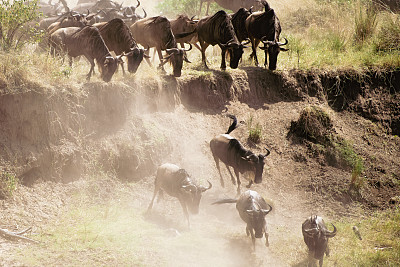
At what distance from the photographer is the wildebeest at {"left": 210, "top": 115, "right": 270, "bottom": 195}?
7.44m

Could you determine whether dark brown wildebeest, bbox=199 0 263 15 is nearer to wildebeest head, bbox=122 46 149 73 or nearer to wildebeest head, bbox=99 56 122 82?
wildebeest head, bbox=122 46 149 73

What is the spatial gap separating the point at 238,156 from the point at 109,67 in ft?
9.82

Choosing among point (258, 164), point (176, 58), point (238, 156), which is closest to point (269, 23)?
point (176, 58)

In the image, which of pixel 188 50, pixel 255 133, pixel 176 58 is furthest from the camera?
pixel 255 133

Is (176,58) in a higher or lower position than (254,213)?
higher

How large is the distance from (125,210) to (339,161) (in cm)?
515

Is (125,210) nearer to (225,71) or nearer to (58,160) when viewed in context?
(58,160)

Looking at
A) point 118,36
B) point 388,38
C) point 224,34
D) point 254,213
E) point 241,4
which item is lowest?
point 254,213

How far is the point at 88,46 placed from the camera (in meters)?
8.32

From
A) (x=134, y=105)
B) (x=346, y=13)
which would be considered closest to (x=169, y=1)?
(x=346, y=13)

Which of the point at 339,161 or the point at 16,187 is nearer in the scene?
the point at 16,187

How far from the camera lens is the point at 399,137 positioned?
10977mm

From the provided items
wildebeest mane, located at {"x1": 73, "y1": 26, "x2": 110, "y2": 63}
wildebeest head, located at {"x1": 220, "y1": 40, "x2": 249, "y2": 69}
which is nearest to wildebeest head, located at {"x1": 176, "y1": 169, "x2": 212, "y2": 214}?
wildebeest mane, located at {"x1": 73, "y1": 26, "x2": 110, "y2": 63}

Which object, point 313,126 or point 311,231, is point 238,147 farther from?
point 313,126
